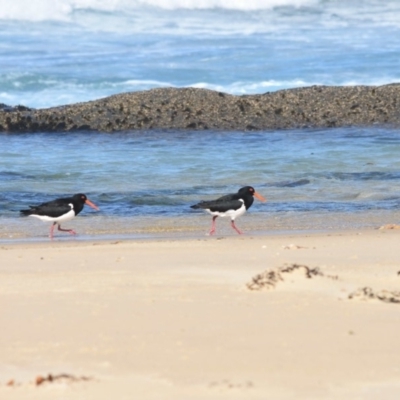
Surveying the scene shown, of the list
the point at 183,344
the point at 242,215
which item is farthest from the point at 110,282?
the point at 242,215

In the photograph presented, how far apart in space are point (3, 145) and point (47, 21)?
2047cm

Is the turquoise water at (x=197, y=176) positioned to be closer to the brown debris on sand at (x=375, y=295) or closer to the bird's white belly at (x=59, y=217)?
the bird's white belly at (x=59, y=217)

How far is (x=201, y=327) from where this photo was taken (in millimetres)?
5164

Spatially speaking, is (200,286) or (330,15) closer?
(200,286)

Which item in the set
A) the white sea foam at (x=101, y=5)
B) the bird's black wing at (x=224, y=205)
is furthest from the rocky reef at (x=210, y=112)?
the white sea foam at (x=101, y=5)

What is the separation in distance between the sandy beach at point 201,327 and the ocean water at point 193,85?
10.5ft

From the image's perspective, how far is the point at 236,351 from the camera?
4.79 meters

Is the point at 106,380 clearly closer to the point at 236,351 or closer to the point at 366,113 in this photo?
the point at 236,351

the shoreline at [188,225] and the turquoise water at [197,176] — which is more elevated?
the turquoise water at [197,176]

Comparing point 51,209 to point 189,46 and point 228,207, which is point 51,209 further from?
point 189,46

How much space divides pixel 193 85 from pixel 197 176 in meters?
14.1

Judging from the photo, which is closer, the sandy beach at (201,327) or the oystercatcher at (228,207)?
the sandy beach at (201,327)

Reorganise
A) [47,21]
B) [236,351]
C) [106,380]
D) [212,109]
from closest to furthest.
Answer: [106,380] < [236,351] < [212,109] < [47,21]

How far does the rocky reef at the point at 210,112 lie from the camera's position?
17312 mm
